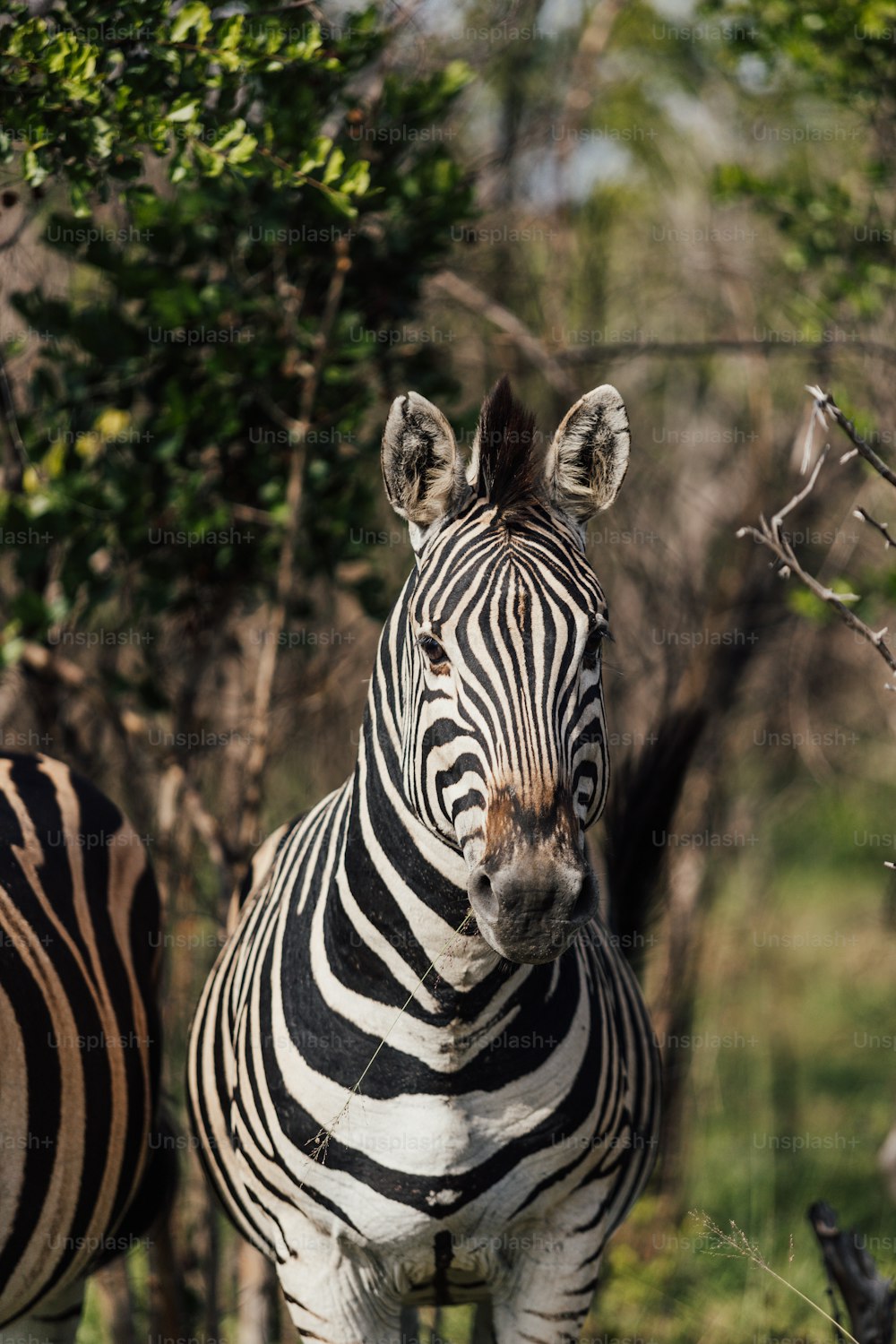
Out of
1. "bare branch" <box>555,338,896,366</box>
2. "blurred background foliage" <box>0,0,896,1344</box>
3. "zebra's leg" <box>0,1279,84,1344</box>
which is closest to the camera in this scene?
"zebra's leg" <box>0,1279,84,1344</box>

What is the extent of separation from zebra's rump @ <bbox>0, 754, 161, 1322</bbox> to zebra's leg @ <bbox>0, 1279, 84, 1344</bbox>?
0.72ft

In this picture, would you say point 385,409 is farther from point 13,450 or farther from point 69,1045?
point 69,1045

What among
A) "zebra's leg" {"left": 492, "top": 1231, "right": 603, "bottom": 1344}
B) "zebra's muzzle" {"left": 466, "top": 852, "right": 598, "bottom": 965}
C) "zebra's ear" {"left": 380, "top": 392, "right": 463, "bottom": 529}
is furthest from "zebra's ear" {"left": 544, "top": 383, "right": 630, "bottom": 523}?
"zebra's leg" {"left": 492, "top": 1231, "right": 603, "bottom": 1344}

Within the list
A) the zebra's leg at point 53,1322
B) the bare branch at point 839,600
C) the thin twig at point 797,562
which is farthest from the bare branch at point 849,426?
the zebra's leg at point 53,1322

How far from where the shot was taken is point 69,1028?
3459 mm

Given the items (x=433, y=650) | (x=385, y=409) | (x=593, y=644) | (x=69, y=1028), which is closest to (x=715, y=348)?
(x=385, y=409)

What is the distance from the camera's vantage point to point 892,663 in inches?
116

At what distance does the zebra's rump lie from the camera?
10.6 ft

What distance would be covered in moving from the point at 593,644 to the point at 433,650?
Result: 0.32 m

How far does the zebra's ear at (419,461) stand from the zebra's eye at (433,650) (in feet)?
1.05

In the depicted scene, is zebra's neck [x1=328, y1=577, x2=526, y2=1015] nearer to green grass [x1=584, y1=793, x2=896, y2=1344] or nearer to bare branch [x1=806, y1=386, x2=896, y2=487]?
bare branch [x1=806, y1=386, x2=896, y2=487]

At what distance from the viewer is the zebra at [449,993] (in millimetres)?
2639

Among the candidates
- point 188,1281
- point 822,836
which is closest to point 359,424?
point 188,1281

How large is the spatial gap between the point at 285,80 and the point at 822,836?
10481mm
